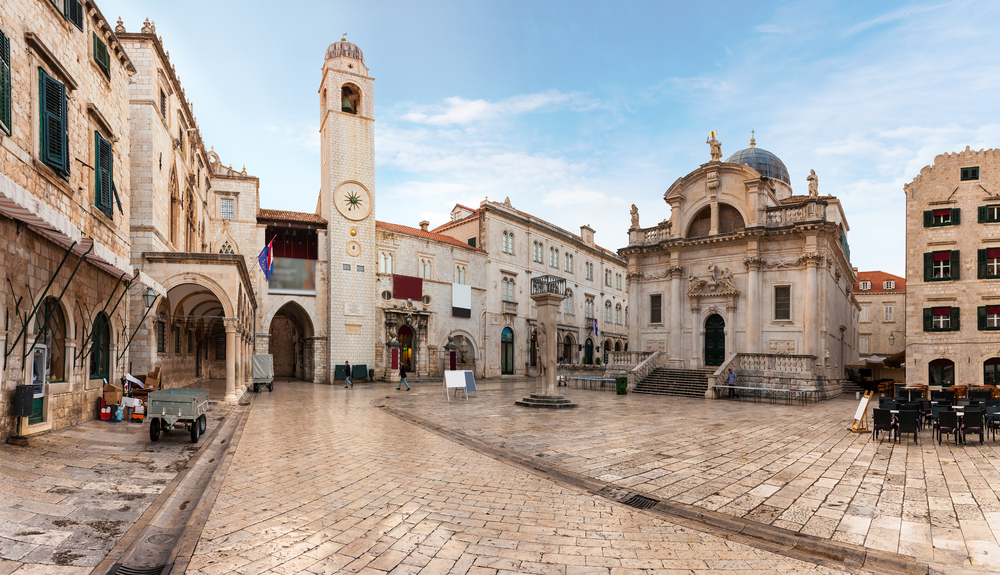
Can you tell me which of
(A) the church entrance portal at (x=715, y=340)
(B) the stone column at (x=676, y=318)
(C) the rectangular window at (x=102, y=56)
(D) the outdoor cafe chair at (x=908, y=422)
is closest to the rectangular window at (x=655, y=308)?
(B) the stone column at (x=676, y=318)

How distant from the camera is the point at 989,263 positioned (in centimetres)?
2641

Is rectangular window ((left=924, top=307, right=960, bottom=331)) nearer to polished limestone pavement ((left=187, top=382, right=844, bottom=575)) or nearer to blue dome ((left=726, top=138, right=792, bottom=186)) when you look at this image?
blue dome ((left=726, top=138, right=792, bottom=186))

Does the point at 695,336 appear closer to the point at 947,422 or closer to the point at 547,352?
the point at 547,352

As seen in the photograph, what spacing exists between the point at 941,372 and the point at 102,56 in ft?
118

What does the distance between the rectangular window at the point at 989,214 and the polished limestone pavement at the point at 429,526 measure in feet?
97.6

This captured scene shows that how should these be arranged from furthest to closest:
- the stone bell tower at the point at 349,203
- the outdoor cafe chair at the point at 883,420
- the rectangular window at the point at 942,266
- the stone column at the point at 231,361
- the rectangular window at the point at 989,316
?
1. the stone bell tower at the point at 349,203
2. the rectangular window at the point at 942,266
3. the rectangular window at the point at 989,316
4. the stone column at the point at 231,361
5. the outdoor cafe chair at the point at 883,420

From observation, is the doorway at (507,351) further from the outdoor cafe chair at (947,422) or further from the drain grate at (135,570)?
the drain grate at (135,570)

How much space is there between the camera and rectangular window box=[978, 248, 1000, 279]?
26297 mm

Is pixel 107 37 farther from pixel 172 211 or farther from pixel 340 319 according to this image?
pixel 340 319

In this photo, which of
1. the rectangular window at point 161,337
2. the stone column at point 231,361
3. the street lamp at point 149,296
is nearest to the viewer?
the street lamp at point 149,296

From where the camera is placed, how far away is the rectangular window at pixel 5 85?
8.67 meters

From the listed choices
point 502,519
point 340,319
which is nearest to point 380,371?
point 340,319

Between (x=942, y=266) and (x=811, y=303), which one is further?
(x=942, y=266)

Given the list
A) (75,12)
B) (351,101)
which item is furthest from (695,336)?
(75,12)
